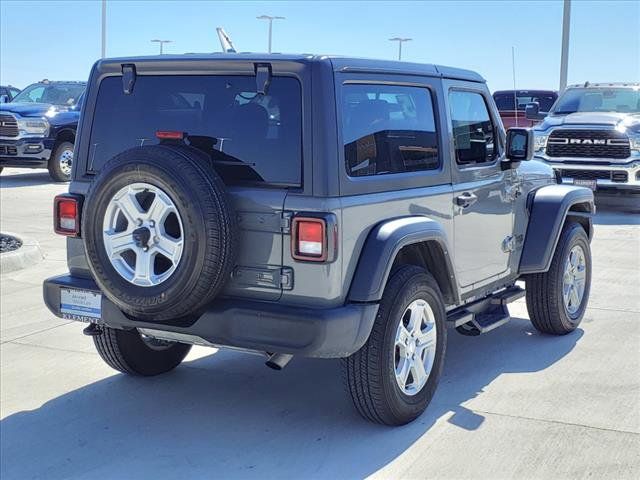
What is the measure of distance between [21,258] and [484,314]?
5017mm

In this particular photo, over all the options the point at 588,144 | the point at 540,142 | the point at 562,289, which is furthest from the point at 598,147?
the point at 562,289

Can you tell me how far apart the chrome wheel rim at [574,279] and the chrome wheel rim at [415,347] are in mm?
1892

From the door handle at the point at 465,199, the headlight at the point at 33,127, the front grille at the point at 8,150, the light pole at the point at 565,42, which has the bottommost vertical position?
the door handle at the point at 465,199

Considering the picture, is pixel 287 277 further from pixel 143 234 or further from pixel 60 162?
pixel 60 162

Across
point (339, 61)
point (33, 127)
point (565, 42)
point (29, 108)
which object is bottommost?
point (33, 127)

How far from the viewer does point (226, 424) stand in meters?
4.51

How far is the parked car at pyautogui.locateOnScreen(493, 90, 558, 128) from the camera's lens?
19828 mm

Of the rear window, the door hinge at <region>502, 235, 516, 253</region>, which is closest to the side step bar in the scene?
the door hinge at <region>502, 235, 516, 253</region>

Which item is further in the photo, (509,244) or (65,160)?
(65,160)

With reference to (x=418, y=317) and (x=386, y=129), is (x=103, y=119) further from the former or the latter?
(x=418, y=317)

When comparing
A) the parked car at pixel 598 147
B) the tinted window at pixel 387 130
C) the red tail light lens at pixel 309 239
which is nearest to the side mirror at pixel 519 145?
the tinted window at pixel 387 130

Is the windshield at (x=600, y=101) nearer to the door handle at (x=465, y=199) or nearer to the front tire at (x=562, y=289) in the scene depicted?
the front tire at (x=562, y=289)

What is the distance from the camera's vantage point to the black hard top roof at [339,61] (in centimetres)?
401

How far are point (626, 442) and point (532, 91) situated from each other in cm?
1844
